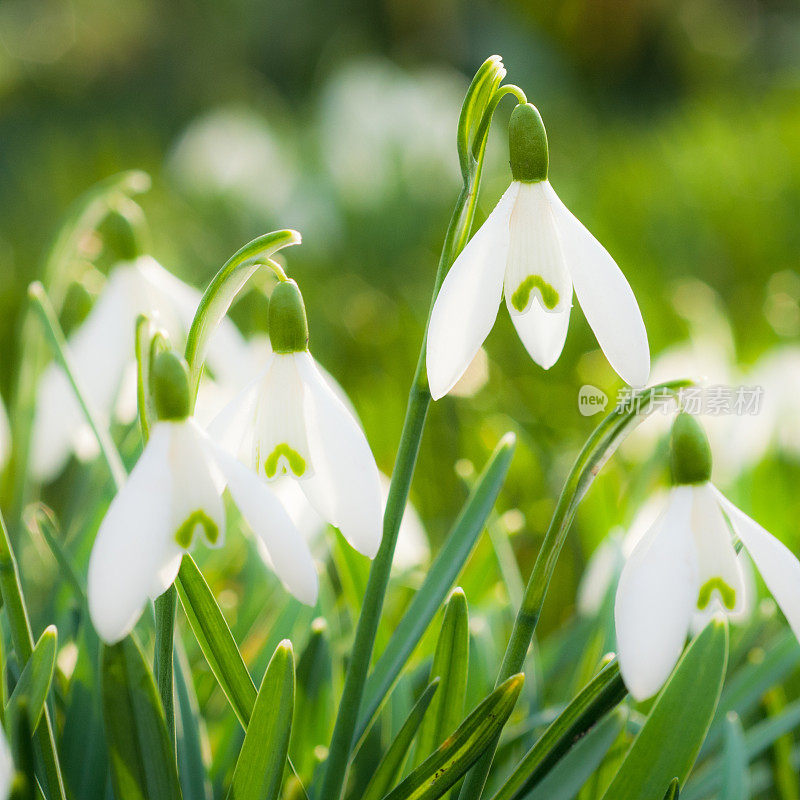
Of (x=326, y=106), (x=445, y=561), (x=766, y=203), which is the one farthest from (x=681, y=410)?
(x=326, y=106)

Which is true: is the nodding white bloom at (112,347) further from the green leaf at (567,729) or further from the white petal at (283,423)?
the green leaf at (567,729)

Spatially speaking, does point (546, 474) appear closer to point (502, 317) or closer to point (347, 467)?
point (502, 317)

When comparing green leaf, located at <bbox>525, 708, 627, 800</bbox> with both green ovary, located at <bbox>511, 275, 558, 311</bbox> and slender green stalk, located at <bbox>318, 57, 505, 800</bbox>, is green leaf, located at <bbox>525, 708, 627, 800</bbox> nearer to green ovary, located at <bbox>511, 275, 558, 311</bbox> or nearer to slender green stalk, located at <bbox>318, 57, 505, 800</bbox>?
slender green stalk, located at <bbox>318, 57, 505, 800</bbox>

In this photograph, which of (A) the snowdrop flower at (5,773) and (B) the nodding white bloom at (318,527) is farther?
(B) the nodding white bloom at (318,527)

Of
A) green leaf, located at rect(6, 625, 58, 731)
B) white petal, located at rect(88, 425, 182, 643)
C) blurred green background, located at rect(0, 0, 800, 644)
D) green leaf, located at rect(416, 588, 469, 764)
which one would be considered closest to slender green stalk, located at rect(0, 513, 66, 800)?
green leaf, located at rect(6, 625, 58, 731)

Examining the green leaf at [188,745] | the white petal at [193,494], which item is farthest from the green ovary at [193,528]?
the green leaf at [188,745]

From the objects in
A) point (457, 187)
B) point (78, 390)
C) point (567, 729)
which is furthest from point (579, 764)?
point (457, 187)
